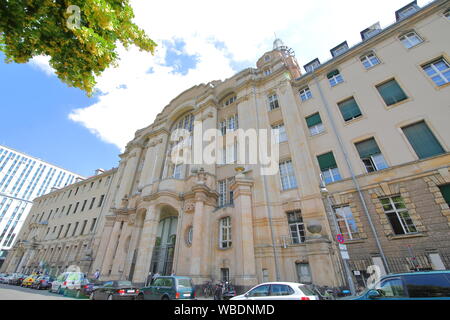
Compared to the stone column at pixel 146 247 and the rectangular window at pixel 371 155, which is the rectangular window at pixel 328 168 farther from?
the stone column at pixel 146 247

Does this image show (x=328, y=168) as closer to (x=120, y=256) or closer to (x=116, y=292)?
(x=116, y=292)

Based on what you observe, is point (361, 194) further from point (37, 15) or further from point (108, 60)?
point (37, 15)

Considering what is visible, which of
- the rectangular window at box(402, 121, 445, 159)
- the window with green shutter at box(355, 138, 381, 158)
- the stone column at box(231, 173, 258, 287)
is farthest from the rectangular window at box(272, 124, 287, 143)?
the rectangular window at box(402, 121, 445, 159)

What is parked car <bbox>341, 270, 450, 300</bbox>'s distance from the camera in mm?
4379

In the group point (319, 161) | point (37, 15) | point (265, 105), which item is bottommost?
point (37, 15)

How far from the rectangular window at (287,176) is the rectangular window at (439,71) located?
999 cm

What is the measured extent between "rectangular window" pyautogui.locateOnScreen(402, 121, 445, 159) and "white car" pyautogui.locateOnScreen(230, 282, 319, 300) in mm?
10528

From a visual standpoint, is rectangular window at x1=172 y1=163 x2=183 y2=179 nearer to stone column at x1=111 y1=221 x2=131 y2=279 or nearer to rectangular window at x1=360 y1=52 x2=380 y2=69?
stone column at x1=111 y1=221 x2=131 y2=279

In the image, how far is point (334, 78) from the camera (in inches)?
670

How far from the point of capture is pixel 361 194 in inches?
462

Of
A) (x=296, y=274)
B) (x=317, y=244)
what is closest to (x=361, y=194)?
(x=317, y=244)

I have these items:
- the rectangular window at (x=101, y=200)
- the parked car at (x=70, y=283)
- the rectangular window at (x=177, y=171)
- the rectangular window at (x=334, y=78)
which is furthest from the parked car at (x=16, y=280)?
the rectangular window at (x=334, y=78)

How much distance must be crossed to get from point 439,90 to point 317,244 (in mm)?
11645

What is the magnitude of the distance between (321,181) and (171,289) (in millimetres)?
9524
